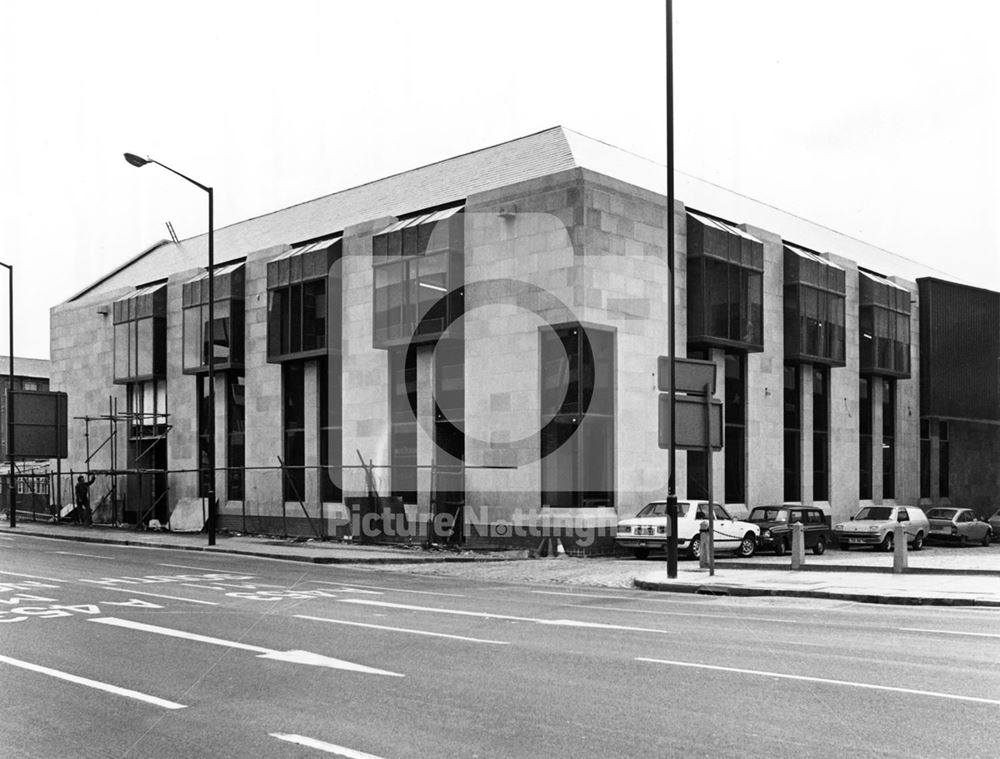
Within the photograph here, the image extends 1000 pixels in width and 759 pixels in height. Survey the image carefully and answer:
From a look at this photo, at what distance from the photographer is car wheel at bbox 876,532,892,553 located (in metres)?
31.1

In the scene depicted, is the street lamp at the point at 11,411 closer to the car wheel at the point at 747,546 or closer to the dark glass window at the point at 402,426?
the dark glass window at the point at 402,426

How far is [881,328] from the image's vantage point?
40.1 meters

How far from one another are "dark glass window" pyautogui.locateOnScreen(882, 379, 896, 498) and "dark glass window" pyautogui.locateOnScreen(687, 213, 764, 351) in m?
11.5

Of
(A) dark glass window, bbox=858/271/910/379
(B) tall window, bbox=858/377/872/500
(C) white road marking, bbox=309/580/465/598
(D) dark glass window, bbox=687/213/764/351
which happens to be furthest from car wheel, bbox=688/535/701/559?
(A) dark glass window, bbox=858/271/910/379

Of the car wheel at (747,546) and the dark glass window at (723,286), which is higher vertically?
the dark glass window at (723,286)

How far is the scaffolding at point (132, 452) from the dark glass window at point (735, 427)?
70.8 feet

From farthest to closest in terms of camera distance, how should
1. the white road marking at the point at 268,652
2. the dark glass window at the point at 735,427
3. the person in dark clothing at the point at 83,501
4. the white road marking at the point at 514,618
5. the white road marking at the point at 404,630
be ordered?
the person in dark clothing at the point at 83,501 < the dark glass window at the point at 735,427 < the white road marking at the point at 514,618 < the white road marking at the point at 404,630 < the white road marking at the point at 268,652

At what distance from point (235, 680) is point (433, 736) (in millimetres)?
2674

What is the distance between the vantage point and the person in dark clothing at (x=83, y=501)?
1673 inches

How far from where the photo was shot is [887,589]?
1620 cm

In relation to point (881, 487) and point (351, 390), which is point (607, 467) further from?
point (881, 487)

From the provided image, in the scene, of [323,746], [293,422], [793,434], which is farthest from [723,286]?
[323,746]

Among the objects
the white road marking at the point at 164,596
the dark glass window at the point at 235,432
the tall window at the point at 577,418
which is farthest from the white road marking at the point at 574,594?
the dark glass window at the point at 235,432

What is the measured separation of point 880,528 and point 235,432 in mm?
22964
